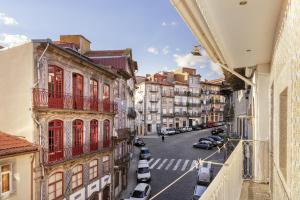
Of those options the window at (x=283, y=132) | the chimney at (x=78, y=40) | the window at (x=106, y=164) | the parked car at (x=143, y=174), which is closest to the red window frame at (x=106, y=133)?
the window at (x=106, y=164)

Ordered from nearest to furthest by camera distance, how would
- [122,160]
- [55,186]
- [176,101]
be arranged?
[55,186], [122,160], [176,101]

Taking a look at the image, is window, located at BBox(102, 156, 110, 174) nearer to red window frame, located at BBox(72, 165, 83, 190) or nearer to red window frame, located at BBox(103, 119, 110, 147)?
red window frame, located at BBox(103, 119, 110, 147)

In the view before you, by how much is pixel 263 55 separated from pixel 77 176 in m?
15.5

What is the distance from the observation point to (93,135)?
69.1 feet

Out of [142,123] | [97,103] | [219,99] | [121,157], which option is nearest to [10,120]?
[97,103]

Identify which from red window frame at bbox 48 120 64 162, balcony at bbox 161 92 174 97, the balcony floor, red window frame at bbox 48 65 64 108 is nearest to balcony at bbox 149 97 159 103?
balcony at bbox 161 92 174 97

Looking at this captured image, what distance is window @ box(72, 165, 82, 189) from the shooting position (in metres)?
18.1

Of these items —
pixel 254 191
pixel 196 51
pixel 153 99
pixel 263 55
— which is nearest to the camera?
pixel 263 55

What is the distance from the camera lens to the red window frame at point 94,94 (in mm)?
20616

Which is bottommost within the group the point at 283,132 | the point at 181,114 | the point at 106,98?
the point at 181,114

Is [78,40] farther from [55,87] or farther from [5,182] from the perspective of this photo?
[5,182]

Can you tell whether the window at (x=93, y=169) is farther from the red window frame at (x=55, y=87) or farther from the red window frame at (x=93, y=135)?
the red window frame at (x=55, y=87)

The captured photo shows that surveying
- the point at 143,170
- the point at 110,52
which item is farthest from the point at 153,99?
the point at 143,170

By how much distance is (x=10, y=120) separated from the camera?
15.2 m
